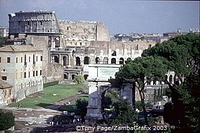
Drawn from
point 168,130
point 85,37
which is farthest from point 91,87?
point 85,37

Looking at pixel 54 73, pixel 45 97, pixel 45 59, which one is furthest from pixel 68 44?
pixel 45 97

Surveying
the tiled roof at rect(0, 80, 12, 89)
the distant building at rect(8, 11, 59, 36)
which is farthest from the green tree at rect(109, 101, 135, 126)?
the distant building at rect(8, 11, 59, 36)

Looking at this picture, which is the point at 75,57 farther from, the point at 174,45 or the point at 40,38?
the point at 174,45

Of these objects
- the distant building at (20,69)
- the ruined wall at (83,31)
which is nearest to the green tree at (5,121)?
the distant building at (20,69)

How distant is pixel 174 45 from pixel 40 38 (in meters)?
19.7

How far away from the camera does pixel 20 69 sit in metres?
26.6

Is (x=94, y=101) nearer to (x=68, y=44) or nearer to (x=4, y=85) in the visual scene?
(x=4, y=85)

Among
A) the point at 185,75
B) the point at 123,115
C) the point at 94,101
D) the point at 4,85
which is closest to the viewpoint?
the point at 123,115

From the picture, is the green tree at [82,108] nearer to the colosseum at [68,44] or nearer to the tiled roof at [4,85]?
the tiled roof at [4,85]

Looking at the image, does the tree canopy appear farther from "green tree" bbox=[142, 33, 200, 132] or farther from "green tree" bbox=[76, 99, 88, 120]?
"green tree" bbox=[76, 99, 88, 120]

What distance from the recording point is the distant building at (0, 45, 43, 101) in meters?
25.6

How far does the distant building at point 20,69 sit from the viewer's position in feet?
84.1

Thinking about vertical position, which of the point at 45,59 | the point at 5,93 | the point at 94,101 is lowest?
the point at 94,101

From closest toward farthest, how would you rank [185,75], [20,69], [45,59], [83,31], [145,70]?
1. [145,70]
2. [185,75]
3. [20,69]
4. [45,59]
5. [83,31]
